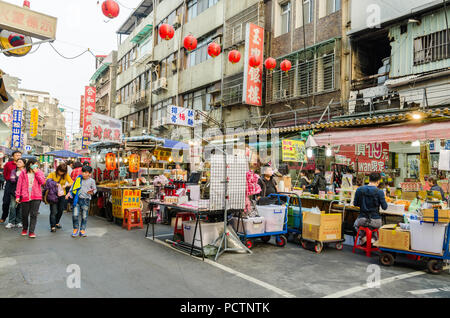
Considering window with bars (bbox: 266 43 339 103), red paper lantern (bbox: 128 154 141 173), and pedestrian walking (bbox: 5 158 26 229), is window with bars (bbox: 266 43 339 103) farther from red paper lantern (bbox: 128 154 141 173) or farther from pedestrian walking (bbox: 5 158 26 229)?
pedestrian walking (bbox: 5 158 26 229)

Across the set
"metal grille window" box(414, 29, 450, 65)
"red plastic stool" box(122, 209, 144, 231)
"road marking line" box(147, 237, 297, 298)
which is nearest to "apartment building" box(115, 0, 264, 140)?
"metal grille window" box(414, 29, 450, 65)

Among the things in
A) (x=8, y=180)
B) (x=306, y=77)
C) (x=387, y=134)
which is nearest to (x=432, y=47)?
(x=387, y=134)

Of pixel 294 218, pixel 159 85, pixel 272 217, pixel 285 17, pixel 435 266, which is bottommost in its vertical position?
pixel 435 266

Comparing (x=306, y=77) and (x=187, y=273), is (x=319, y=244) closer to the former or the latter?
(x=187, y=273)

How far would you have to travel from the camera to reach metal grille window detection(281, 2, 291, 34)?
17.3 meters

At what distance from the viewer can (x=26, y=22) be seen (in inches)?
241

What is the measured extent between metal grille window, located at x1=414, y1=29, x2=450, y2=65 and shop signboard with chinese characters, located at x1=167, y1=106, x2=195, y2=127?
12023 millimetres

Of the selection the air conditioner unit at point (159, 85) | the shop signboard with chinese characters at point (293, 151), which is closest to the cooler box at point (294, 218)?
the shop signboard with chinese characters at point (293, 151)

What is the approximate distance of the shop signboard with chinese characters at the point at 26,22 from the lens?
5852mm

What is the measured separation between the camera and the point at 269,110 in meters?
17.7

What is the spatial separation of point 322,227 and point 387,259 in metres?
1.48

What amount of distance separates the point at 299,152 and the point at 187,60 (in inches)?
695

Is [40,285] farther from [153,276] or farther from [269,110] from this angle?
[269,110]
